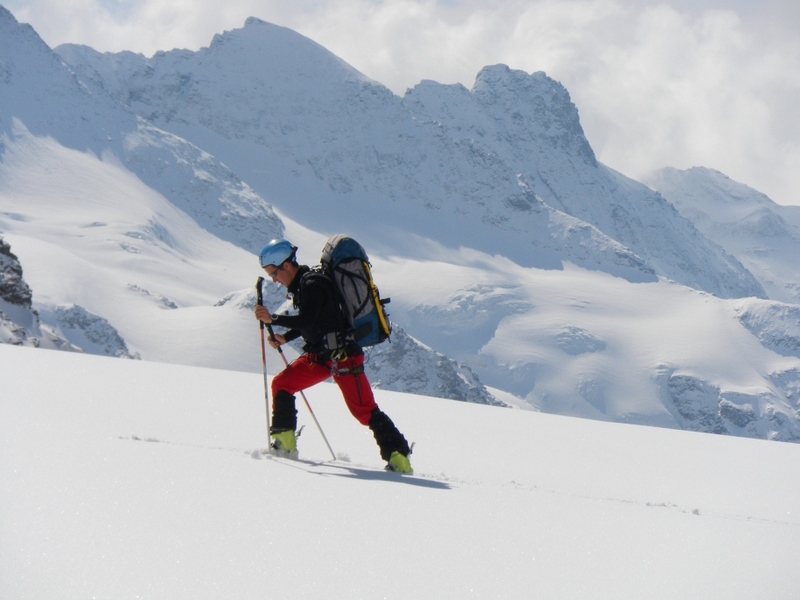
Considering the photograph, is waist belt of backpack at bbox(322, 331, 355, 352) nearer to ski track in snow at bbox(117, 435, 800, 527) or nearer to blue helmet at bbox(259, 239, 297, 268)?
blue helmet at bbox(259, 239, 297, 268)

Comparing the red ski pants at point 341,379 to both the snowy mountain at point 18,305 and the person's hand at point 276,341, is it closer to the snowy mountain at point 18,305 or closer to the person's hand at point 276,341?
the person's hand at point 276,341

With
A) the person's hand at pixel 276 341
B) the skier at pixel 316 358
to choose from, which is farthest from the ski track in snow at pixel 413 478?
the person's hand at pixel 276 341

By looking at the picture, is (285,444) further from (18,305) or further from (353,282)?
(18,305)

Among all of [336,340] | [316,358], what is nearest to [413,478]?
[336,340]

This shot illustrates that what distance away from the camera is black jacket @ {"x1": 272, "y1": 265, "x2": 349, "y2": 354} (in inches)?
260

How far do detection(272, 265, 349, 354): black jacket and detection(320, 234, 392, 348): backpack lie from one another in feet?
0.21

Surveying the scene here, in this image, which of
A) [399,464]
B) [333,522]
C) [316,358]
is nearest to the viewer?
[333,522]

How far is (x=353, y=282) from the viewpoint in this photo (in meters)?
6.72

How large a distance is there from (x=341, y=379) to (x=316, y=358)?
26cm

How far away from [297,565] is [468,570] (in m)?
0.66

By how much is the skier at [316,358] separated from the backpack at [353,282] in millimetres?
67

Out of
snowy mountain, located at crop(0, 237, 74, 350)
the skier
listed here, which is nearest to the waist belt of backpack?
the skier

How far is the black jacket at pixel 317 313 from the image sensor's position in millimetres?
6609

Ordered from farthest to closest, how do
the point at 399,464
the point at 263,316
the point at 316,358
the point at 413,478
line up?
the point at 316,358 → the point at 263,316 → the point at 399,464 → the point at 413,478
